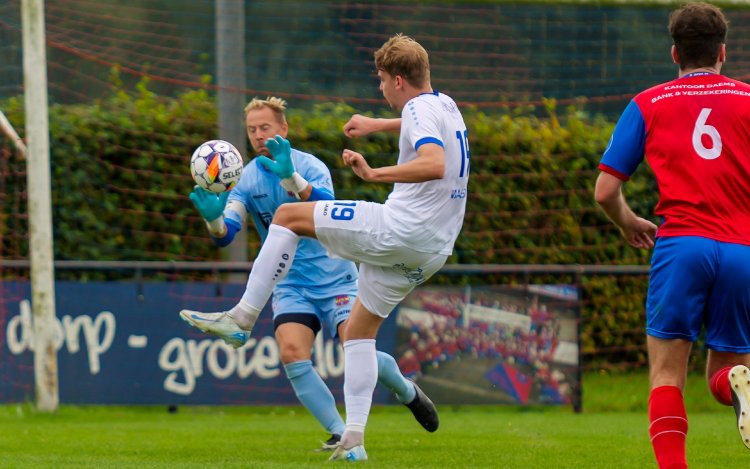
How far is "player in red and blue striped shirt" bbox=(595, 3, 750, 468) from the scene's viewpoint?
190 inches

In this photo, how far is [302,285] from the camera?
7352mm

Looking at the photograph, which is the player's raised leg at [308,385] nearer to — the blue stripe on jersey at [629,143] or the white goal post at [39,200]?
the blue stripe on jersey at [629,143]

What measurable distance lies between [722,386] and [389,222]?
5.99 ft

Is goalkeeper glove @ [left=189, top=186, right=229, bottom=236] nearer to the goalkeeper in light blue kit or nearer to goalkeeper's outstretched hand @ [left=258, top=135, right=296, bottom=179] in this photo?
the goalkeeper in light blue kit

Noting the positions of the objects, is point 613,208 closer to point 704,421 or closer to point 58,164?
point 704,421

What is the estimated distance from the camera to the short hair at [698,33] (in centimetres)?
492

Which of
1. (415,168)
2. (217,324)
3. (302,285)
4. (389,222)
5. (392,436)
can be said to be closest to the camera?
(415,168)

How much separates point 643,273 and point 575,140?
1834 mm

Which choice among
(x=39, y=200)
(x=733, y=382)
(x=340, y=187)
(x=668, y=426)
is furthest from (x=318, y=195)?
(x=340, y=187)

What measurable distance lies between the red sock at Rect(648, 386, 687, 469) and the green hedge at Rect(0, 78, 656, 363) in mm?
6311

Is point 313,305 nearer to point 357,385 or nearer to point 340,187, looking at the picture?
point 357,385

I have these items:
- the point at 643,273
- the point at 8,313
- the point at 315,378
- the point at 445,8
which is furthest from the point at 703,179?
the point at 445,8

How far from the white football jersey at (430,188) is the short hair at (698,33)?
1.34 metres

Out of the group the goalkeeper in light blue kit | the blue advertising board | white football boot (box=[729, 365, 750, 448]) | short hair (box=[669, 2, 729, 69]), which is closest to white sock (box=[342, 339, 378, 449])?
the goalkeeper in light blue kit
